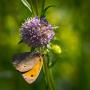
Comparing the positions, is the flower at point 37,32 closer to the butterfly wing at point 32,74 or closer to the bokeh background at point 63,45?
the butterfly wing at point 32,74

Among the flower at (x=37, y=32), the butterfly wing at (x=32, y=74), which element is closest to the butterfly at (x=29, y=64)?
the butterfly wing at (x=32, y=74)

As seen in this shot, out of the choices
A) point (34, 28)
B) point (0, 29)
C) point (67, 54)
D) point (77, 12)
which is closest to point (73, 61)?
point (67, 54)

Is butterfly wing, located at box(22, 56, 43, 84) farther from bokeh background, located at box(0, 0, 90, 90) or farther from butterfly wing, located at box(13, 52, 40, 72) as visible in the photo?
bokeh background, located at box(0, 0, 90, 90)

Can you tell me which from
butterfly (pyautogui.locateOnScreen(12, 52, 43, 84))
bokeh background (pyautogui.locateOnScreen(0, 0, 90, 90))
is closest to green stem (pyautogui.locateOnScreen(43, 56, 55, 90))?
butterfly (pyautogui.locateOnScreen(12, 52, 43, 84))

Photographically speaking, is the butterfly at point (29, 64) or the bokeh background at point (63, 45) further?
the bokeh background at point (63, 45)

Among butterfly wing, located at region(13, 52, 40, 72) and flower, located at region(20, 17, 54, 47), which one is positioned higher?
flower, located at region(20, 17, 54, 47)

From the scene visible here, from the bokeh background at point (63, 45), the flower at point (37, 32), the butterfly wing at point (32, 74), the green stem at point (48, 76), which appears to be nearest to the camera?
the butterfly wing at point (32, 74)

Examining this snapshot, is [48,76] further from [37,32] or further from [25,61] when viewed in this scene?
[37,32]
